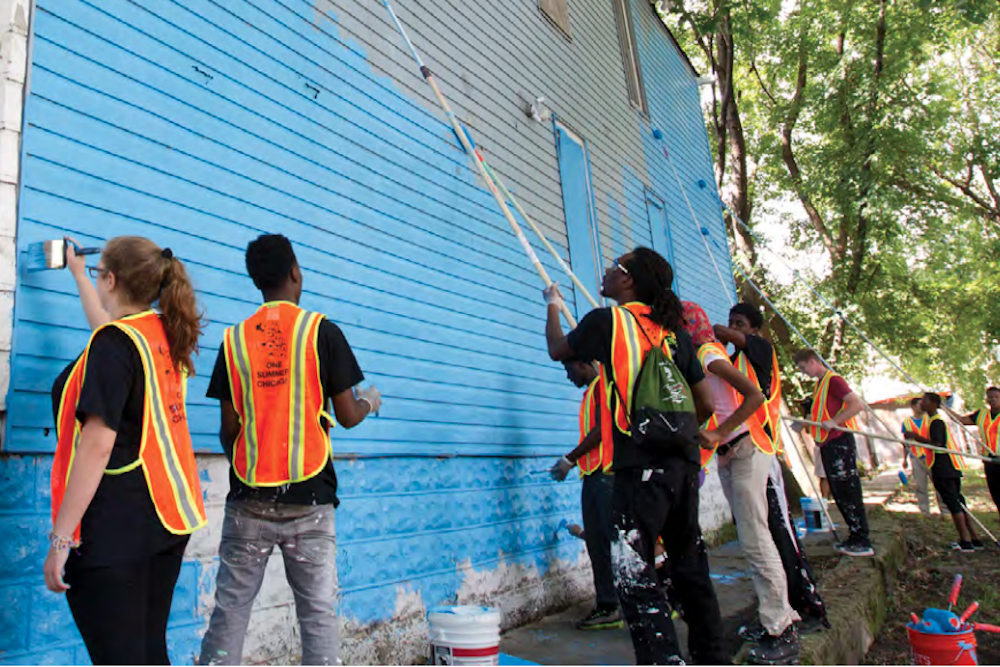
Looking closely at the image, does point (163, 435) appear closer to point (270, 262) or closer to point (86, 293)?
point (86, 293)

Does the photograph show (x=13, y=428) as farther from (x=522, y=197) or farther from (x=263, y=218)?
(x=522, y=197)

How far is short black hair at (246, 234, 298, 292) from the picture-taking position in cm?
266

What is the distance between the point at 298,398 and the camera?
253 centimetres

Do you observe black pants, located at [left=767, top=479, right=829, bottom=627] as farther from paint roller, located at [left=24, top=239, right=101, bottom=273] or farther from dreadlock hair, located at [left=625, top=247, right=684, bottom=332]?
paint roller, located at [left=24, top=239, right=101, bottom=273]

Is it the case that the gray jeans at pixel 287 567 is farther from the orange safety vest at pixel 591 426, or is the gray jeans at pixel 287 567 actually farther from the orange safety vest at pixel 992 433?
the orange safety vest at pixel 992 433

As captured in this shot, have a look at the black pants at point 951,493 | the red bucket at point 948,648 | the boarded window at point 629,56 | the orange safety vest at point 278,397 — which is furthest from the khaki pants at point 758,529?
the boarded window at point 629,56

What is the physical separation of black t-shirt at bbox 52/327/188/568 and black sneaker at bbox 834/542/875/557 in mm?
6269

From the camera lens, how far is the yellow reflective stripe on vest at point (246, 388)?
2514 millimetres

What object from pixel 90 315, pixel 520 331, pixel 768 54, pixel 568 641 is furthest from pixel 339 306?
pixel 768 54

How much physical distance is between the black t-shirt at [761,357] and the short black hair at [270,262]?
2762 millimetres

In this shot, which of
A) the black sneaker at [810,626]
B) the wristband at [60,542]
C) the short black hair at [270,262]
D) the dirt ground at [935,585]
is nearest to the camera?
the wristband at [60,542]

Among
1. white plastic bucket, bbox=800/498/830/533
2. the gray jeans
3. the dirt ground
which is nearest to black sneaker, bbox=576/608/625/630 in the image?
the dirt ground

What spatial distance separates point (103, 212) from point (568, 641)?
3.42m

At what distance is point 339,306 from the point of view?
4.00 meters
